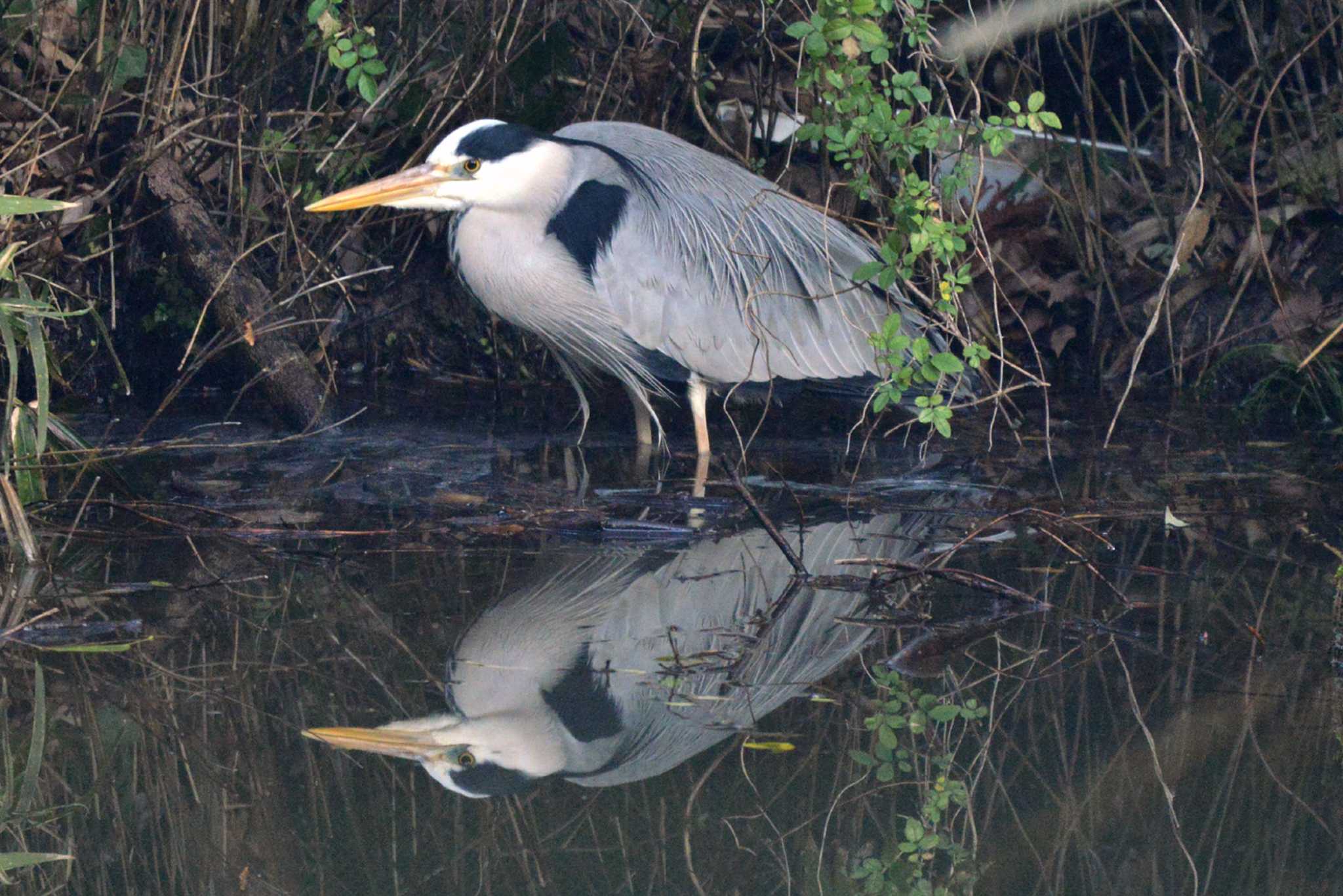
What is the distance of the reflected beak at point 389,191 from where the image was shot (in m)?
4.14

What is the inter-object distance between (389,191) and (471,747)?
2.27 m

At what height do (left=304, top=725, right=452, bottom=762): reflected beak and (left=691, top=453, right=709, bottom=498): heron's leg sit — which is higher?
(left=691, top=453, right=709, bottom=498): heron's leg

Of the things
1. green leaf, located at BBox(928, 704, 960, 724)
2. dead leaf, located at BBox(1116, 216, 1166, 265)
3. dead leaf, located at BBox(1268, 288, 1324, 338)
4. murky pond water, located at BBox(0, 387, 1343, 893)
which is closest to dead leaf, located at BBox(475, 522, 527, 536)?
murky pond water, located at BBox(0, 387, 1343, 893)

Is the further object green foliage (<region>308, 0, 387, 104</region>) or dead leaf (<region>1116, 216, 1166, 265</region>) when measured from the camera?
dead leaf (<region>1116, 216, 1166, 265</region>)

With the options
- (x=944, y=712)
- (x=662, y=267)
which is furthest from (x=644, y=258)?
(x=944, y=712)

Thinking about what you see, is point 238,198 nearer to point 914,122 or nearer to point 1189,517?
point 914,122

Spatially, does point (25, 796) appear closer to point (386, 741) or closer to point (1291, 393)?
point (386, 741)

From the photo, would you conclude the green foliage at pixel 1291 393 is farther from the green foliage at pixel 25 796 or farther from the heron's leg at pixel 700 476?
the green foliage at pixel 25 796

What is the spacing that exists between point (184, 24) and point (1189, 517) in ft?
10.3

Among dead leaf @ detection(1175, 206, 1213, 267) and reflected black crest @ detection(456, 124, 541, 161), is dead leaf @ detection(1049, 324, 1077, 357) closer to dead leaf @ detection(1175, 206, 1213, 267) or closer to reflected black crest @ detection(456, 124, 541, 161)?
dead leaf @ detection(1175, 206, 1213, 267)

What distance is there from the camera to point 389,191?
415 centimetres

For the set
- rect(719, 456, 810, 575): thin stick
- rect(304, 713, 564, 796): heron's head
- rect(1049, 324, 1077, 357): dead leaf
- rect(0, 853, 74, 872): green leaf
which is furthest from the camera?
rect(1049, 324, 1077, 357): dead leaf

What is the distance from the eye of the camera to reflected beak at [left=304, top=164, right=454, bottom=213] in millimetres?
4145

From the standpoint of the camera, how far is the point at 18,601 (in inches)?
110
